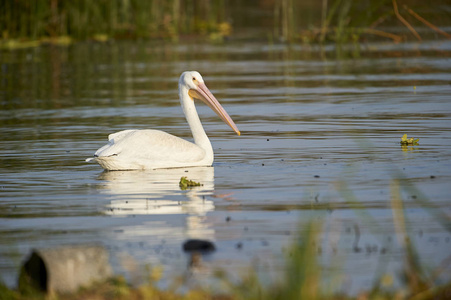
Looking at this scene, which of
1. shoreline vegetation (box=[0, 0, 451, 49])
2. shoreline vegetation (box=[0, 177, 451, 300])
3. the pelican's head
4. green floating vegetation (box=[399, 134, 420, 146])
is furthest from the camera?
shoreline vegetation (box=[0, 0, 451, 49])

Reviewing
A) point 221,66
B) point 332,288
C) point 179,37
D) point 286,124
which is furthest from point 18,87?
point 332,288

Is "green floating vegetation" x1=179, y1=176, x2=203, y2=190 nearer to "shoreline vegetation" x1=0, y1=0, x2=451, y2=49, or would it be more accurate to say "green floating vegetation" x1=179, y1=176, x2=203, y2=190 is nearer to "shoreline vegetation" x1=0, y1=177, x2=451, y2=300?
"shoreline vegetation" x1=0, y1=177, x2=451, y2=300

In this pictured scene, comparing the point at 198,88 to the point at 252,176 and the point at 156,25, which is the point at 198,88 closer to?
the point at 252,176

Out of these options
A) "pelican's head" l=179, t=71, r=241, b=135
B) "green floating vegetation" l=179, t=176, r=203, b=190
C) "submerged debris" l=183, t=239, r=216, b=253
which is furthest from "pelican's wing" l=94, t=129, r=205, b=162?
"submerged debris" l=183, t=239, r=216, b=253

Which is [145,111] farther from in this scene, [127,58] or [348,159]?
[127,58]

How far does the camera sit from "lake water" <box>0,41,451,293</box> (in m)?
7.16

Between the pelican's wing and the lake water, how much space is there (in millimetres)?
217

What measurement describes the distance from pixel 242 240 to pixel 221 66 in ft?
64.5

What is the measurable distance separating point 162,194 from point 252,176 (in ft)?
4.36

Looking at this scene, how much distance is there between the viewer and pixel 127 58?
31.1m

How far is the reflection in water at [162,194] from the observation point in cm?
868

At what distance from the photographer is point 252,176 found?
1061cm

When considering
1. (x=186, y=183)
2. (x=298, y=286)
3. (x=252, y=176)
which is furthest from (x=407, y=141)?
(x=298, y=286)

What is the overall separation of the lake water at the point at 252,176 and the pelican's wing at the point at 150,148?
0.71 feet
